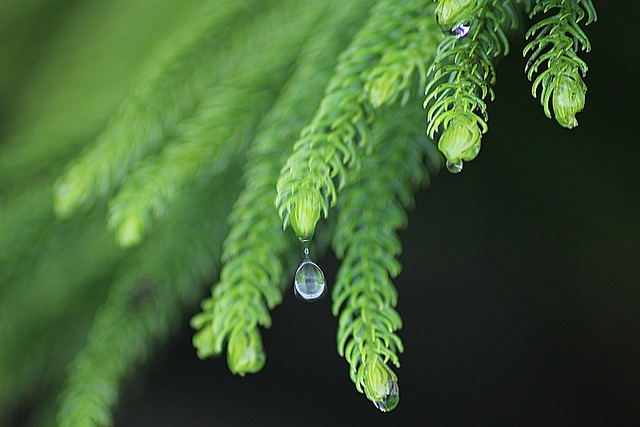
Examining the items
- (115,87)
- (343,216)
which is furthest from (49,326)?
(343,216)

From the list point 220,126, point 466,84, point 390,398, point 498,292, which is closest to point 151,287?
point 220,126

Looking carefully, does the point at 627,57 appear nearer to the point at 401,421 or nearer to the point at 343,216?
the point at 343,216

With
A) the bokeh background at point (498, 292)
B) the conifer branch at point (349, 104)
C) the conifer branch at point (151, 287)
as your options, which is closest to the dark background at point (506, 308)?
the bokeh background at point (498, 292)

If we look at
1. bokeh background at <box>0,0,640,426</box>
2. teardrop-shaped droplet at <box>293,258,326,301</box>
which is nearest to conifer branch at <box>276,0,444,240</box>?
teardrop-shaped droplet at <box>293,258,326,301</box>

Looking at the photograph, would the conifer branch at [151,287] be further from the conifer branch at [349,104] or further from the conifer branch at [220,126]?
the conifer branch at [349,104]

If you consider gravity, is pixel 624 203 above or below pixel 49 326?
below

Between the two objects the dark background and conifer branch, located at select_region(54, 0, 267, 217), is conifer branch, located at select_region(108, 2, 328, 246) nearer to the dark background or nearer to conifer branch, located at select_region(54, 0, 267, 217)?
conifer branch, located at select_region(54, 0, 267, 217)
